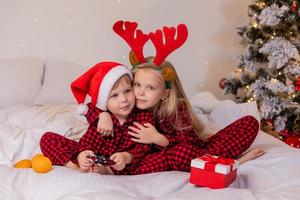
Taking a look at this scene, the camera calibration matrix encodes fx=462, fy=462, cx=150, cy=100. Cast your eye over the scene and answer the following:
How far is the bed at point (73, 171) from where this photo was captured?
1278 millimetres

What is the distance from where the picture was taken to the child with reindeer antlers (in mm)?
1602

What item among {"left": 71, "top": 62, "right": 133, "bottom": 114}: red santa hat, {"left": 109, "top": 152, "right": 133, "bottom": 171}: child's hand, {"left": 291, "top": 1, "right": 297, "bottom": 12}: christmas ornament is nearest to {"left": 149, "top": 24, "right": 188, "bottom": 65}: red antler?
{"left": 71, "top": 62, "right": 133, "bottom": 114}: red santa hat

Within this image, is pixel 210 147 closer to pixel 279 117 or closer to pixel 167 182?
pixel 167 182

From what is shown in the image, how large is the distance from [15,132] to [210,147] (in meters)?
0.81

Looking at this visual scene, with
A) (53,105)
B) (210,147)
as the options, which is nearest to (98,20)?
(53,105)

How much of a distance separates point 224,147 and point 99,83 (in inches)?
19.3

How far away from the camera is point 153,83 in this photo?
64.6 inches

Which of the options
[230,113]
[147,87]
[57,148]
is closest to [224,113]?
[230,113]

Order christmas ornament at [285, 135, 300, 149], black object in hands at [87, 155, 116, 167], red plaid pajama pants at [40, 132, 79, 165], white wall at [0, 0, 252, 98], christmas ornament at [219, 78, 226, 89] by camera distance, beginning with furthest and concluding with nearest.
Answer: christmas ornament at [219, 78, 226, 89]
white wall at [0, 0, 252, 98]
christmas ornament at [285, 135, 300, 149]
red plaid pajama pants at [40, 132, 79, 165]
black object in hands at [87, 155, 116, 167]

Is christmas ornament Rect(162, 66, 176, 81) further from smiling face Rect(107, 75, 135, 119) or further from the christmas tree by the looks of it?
the christmas tree

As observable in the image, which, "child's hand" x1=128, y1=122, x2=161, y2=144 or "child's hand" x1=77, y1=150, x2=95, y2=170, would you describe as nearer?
"child's hand" x1=77, y1=150, x2=95, y2=170

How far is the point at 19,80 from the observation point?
2.51 m

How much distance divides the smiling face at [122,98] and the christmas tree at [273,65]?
4.50 ft

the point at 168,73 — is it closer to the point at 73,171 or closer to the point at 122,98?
the point at 122,98
